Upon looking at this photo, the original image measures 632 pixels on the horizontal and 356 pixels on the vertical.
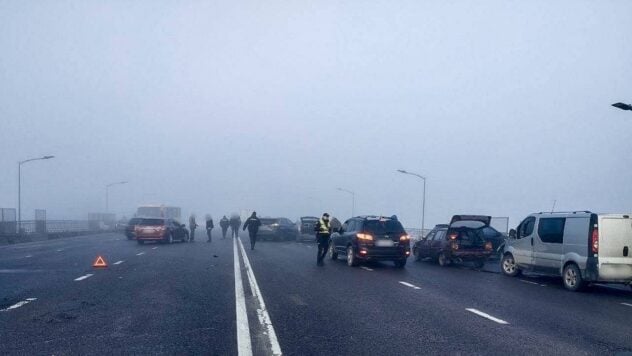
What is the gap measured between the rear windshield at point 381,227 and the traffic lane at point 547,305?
1.58 meters

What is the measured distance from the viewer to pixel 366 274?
17.3m

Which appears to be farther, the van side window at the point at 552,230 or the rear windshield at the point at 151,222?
the rear windshield at the point at 151,222

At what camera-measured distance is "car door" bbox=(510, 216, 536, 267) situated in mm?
16500

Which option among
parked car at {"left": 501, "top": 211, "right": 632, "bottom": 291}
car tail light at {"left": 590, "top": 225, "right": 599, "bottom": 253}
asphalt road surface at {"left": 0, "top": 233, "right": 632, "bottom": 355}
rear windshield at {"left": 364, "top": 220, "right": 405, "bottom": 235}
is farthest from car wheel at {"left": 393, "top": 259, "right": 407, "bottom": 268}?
car tail light at {"left": 590, "top": 225, "right": 599, "bottom": 253}

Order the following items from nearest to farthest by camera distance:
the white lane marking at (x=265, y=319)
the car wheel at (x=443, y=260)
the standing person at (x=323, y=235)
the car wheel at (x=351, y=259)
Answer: the white lane marking at (x=265, y=319), the car wheel at (x=351, y=259), the standing person at (x=323, y=235), the car wheel at (x=443, y=260)

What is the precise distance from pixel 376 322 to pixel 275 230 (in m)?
33.9

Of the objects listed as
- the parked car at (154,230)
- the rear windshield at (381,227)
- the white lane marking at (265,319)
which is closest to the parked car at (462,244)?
the rear windshield at (381,227)

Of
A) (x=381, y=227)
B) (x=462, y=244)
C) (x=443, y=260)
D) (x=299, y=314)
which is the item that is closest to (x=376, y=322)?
(x=299, y=314)

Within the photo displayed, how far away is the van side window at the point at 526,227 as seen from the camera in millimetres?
16672

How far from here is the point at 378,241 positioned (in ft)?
63.9

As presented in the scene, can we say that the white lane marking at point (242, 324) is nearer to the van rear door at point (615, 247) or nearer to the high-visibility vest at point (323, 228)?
the high-visibility vest at point (323, 228)

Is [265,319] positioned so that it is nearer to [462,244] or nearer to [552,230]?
[552,230]

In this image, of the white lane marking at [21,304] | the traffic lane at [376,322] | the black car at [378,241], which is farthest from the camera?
the black car at [378,241]

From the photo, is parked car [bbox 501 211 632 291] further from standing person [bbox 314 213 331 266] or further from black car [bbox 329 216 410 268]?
standing person [bbox 314 213 331 266]
